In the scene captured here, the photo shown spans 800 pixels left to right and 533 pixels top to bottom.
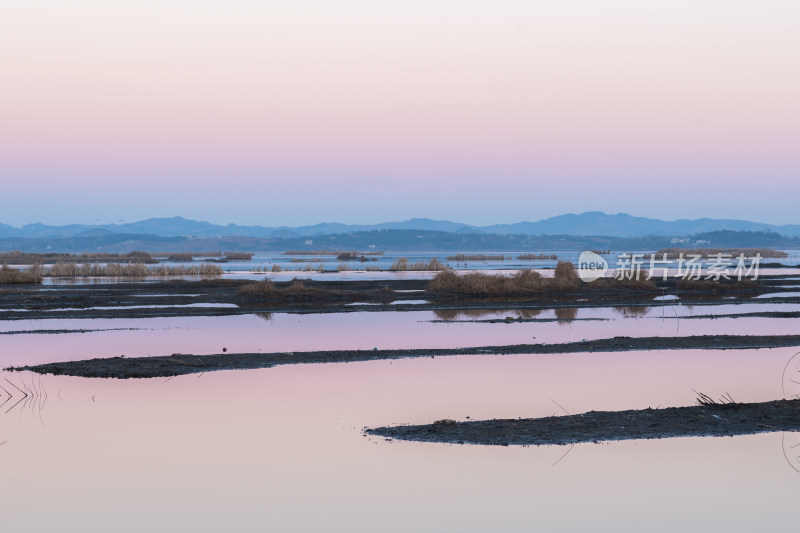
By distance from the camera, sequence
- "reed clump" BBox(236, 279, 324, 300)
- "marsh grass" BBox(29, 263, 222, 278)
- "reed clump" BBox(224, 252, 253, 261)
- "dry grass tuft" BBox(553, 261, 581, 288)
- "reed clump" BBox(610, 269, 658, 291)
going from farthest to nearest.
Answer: "reed clump" BBox(224, 252, 253, 261)
"marsh grass" BBox(29, 263, 222, 278)
"reed clump" BBox(610, 269, 658, 291)
"dry grass tuft" BBox(553, 261, 581, 288)
"reed clump" BBox(236, 279, 324, 300)

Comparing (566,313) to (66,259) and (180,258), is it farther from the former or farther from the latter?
(180,258)

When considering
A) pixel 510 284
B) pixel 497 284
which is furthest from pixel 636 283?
pixel 497 284

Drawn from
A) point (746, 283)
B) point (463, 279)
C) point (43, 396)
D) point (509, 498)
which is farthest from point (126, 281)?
point (509, 498)

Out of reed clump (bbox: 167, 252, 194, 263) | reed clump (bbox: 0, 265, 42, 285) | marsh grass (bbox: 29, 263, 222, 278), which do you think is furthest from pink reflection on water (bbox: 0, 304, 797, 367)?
reed clump (bbox: 167, 252, 194, 263)

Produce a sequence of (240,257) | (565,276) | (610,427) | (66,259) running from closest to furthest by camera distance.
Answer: (610,427) → (565,276) → (66,259) → (240,257)

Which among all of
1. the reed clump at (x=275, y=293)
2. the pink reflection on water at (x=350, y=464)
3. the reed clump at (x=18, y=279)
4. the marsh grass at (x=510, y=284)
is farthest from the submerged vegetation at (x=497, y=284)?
the pink reflection on water at (x=350, y=464)

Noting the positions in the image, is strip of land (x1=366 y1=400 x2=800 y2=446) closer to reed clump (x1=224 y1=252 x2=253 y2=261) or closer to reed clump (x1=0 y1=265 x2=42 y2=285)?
reed clump (x1=0 y1=265 x2=42 y2=285)

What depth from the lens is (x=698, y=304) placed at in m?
36.8

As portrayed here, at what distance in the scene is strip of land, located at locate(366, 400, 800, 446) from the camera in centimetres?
1159

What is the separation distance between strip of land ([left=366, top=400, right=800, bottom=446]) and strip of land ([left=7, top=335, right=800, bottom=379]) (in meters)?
7.14

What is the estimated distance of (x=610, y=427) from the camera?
473 inches

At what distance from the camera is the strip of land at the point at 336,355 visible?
17.9 metres

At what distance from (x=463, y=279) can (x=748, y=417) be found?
97.4 ft

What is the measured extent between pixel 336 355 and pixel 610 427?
889 centimetres
